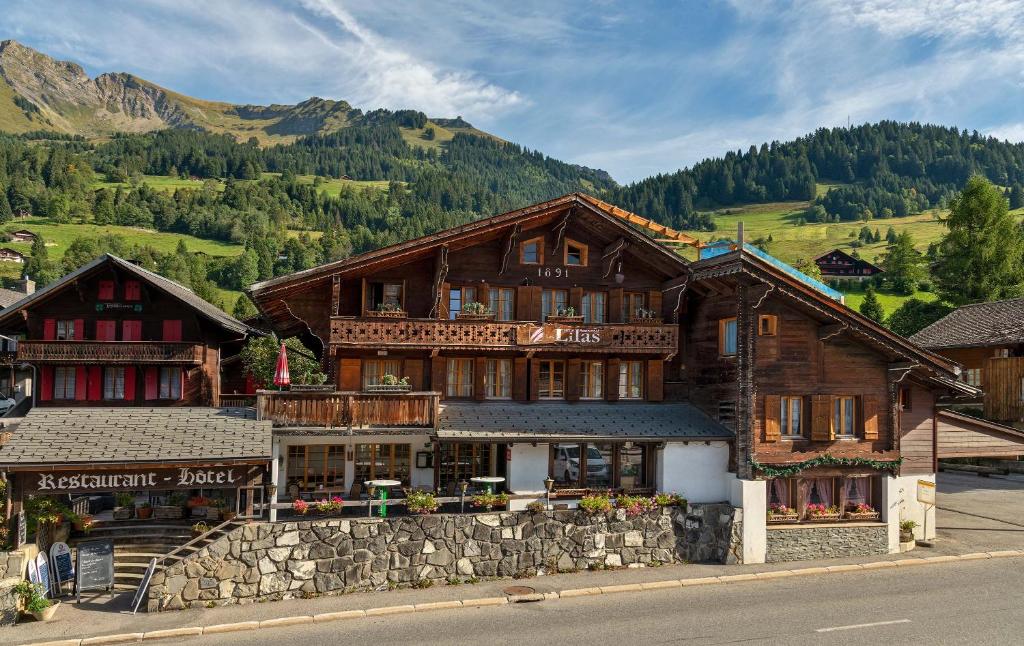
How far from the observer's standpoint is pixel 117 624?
62.1 feet

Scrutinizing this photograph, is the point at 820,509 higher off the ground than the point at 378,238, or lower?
lower

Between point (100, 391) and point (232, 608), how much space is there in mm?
20034

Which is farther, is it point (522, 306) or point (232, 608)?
point (522, 306)

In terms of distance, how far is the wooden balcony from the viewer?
25.6m

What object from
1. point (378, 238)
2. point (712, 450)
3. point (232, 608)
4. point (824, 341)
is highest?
point (378, 238)

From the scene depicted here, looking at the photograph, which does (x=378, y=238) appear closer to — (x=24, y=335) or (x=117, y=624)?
(x=24, y=335)

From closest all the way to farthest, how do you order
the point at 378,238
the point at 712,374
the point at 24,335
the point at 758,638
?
the point at 758,638
the point at 712,374
the point at 24,335
the point at 378,238

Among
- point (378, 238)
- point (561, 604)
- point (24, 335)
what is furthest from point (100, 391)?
point (378, 238)

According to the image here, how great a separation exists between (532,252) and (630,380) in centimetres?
621

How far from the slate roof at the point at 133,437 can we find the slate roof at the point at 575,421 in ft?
20.6

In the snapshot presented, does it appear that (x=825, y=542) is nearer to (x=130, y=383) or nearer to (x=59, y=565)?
(x=59, y=565)

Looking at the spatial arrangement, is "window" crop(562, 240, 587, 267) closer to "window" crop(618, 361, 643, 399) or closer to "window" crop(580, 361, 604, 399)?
"window" crop(580, 361, 604, 399)

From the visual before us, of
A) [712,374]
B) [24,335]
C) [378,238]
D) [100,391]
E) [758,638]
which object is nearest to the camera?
[758,638]

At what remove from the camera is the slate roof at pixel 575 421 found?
25.0 m
